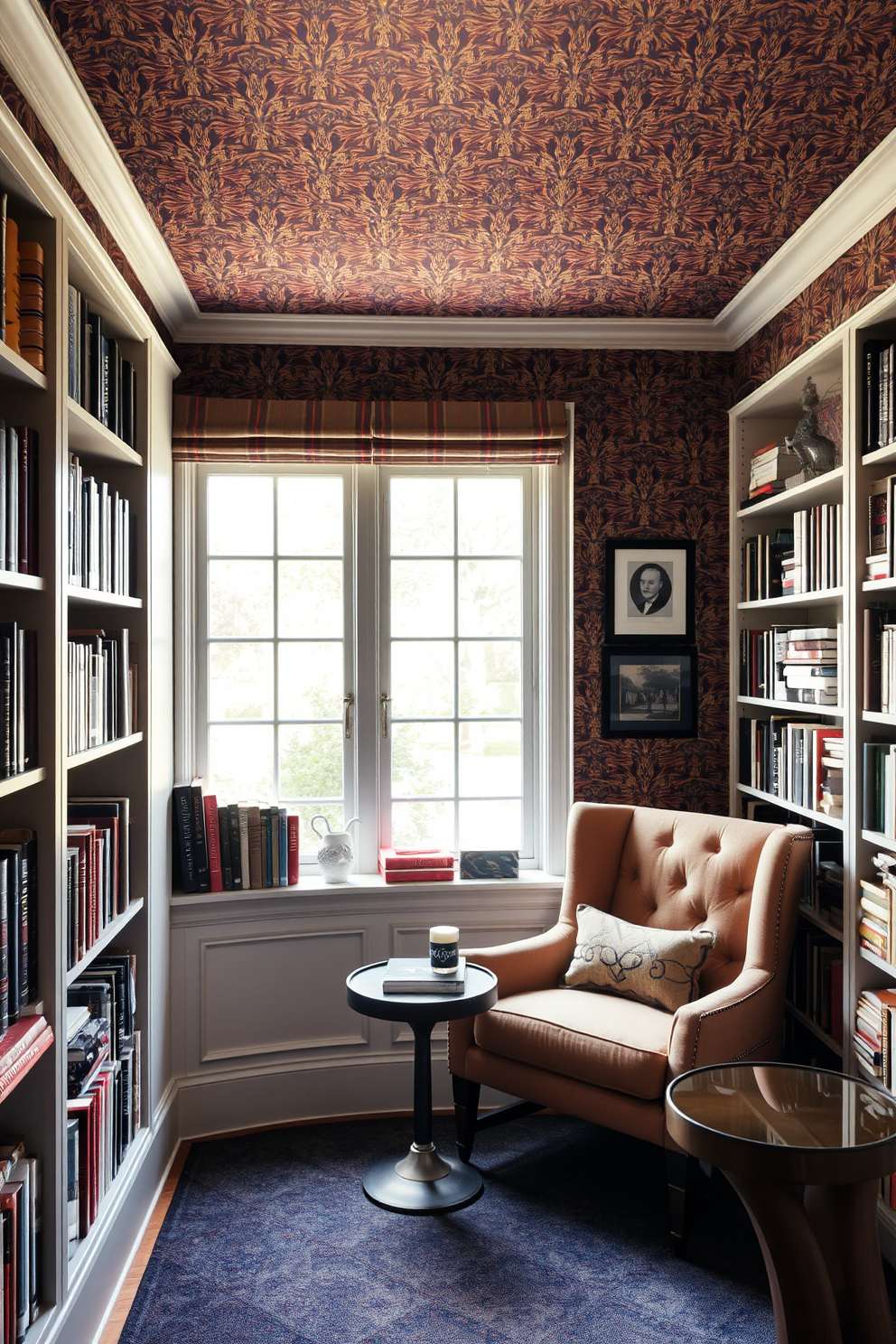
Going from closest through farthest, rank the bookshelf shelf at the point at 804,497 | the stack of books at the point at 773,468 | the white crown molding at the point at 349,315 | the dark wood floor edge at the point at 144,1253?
the white crown molding at the point at 349,315 < the dark wood floor edge at the point at 144,1253 < the bookshelf shelf at the point at 804,497 < the stack of books at the point at 773,468

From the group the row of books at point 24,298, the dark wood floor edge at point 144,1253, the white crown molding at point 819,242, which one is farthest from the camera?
the white crown molding at point 819,242

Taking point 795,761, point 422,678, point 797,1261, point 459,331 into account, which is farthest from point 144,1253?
point 459,331

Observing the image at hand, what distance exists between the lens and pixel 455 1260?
7.98ft

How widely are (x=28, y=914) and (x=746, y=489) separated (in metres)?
2.79

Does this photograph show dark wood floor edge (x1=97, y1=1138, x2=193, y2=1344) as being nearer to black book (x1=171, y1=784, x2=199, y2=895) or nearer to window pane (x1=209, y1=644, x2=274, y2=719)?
black book (x1=171, y1=784, x2=199, y2=895)

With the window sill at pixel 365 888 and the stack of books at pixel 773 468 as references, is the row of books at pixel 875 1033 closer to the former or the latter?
the window sill at pixel 365 888

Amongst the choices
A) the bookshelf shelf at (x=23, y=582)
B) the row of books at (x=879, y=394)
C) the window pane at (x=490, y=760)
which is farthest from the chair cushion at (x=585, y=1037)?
the bookshelf shelf at (x=23, y=582)

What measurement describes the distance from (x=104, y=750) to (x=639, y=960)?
1.71 metres

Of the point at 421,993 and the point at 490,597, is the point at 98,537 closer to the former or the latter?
the point at 421,993

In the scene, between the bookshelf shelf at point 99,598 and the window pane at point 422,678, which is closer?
the bookshelf shelf at point 99,598

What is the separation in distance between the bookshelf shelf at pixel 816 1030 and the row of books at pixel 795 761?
67cm

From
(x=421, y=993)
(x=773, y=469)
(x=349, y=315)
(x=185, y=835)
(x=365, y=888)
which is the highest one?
(x=349, y=315)

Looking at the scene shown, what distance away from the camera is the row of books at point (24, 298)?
170 centimetres

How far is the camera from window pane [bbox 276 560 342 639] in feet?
11.5
